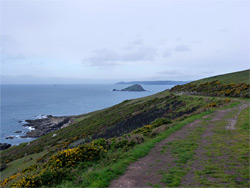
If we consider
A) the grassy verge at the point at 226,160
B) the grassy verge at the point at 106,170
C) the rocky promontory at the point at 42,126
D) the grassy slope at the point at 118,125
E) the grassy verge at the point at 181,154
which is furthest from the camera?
the rocky promontory at the point at 42,126

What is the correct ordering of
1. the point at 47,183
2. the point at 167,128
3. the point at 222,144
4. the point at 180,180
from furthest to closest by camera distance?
the point at 167,128
the point at 222,144
the point at 47,183
the point at 180,180

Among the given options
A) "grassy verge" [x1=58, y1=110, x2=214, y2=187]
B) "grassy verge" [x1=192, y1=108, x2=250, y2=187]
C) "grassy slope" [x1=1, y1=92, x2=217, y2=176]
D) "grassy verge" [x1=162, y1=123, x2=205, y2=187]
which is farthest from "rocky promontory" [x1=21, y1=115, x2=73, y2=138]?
"grassy verge" [x1=192, y1=108, x2=250, y2=187]

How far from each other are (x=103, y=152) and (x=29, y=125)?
215 feet

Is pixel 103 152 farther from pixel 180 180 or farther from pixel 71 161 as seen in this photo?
pixel 180 180

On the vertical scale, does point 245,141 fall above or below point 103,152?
above

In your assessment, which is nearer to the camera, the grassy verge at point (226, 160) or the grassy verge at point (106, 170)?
the grassy verge at point (226, 160)

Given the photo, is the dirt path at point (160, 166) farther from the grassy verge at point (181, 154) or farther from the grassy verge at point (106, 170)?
the grassy verge at point (106, 170)

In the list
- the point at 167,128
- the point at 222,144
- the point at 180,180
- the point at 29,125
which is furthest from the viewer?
the point at 29,125

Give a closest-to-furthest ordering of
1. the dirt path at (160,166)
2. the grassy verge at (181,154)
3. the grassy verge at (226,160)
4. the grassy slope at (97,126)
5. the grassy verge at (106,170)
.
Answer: the grassy verge at (226,160)
the dirt path at (160,166)
the grassy verge at (181,154)
the grassy verge at (106,170)
the grassy slope at (97,126)

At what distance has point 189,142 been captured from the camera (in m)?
10.1

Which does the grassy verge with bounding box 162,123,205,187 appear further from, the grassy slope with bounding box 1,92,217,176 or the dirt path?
the grassy slope with bounding box 1,92,217,176


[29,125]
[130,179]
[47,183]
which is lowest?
[29,125]

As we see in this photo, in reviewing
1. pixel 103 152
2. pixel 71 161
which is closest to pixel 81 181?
pixel 71 161

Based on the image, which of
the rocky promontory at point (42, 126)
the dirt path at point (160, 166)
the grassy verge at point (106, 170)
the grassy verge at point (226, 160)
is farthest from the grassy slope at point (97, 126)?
the grassy verge at point (106, 170)
